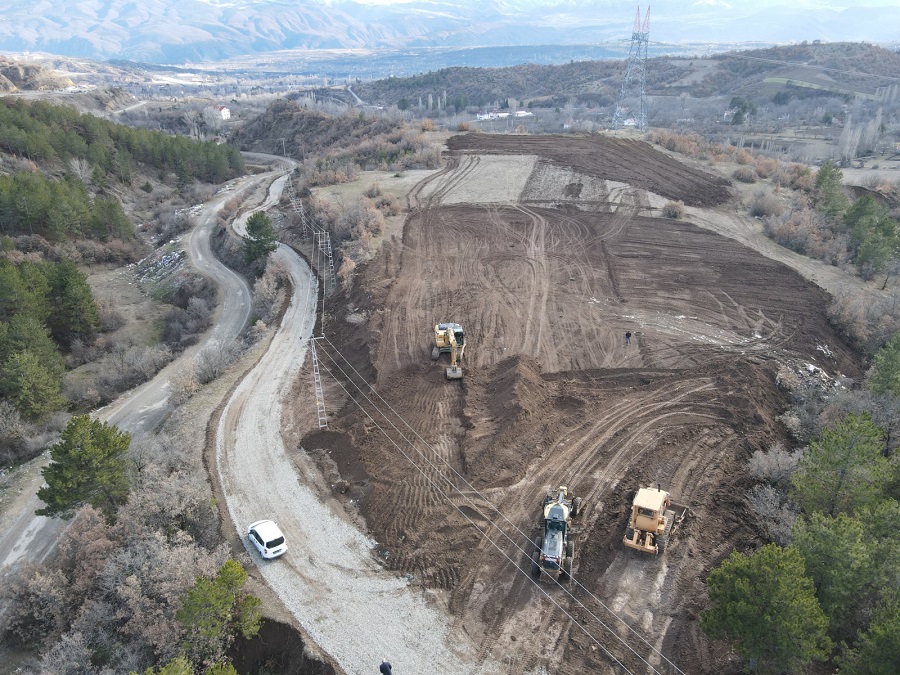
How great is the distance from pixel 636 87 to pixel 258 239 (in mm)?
110187

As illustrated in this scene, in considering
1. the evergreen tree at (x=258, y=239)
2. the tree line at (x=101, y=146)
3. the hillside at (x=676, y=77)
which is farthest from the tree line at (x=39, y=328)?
the hillside at (x=676, y=77)

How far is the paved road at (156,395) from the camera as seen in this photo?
75.4 ft

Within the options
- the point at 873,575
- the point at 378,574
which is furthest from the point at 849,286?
the point at 378,574

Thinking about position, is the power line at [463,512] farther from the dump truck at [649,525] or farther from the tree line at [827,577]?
the dump truck at [649,525]

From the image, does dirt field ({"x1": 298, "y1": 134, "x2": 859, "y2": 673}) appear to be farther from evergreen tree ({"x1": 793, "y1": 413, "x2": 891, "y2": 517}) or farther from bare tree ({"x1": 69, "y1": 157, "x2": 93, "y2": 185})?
bare tree ({"x1": 69, "y1": 157, "x2": 93, "y2": 185})

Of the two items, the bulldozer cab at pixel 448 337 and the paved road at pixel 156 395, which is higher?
the bulldozer cab at pixel 448 337

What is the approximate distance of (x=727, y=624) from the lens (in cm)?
1355

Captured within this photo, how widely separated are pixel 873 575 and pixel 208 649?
17.4 meters

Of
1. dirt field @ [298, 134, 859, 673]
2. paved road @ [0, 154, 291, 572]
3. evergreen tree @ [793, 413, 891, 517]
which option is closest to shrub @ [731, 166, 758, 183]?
dirt field @ [298, 134, 859, 673]

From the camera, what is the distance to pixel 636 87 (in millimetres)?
126938

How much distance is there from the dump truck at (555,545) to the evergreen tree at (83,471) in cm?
1509

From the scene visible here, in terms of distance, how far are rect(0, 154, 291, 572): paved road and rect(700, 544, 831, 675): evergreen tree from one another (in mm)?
24266

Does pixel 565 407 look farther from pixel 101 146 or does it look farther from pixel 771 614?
pixel 101 146

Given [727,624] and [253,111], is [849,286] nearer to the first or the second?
[727,624]
